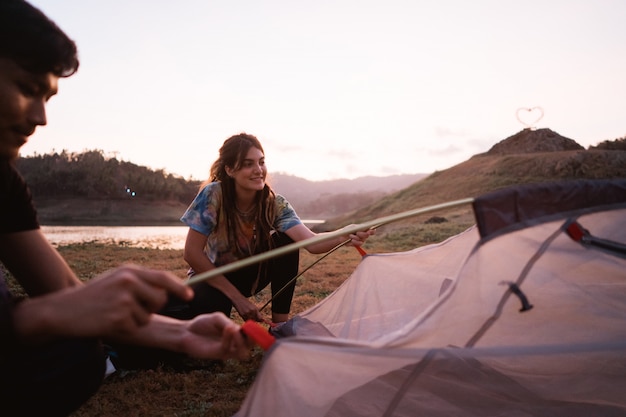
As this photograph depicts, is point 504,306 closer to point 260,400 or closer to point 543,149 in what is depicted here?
point 260,400

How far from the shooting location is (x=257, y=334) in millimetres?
1128

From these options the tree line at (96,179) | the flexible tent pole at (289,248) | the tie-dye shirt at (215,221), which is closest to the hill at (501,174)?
the tie-dye shirt at (215,221)

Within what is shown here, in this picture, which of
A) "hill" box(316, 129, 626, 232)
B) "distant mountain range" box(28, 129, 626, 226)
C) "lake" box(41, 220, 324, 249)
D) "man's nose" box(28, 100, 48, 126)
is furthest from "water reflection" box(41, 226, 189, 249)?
"man's nose" box(28, 100, 48, 126)

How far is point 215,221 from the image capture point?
280 centimetres

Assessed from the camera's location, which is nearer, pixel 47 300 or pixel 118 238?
pixel 47 300

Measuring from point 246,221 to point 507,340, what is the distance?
1.99 metres

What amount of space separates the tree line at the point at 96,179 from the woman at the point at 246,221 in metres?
32.7

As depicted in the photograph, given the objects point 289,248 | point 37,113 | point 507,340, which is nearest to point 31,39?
point 37,113

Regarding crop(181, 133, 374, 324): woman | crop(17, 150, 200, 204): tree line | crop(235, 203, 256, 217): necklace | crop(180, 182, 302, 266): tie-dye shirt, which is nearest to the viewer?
crop(180, 182, 302, 266): tie-dye shirt

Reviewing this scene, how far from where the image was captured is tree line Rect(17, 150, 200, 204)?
39.1m

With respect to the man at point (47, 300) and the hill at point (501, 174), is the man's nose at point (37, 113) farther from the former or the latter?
the hill at point (501, 174)

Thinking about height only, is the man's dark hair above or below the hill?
below

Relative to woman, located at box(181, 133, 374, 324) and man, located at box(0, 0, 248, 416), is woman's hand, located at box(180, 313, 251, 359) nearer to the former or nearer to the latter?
man, located at box(0, 0, 248, 416)

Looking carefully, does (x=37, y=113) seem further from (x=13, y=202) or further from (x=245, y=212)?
(x=245, y=212)
